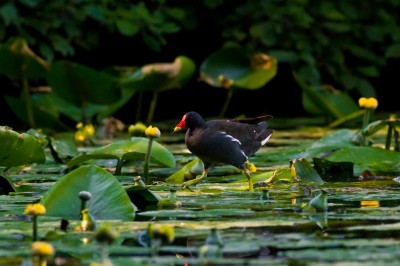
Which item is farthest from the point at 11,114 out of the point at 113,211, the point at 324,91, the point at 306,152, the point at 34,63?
the point at 113,211

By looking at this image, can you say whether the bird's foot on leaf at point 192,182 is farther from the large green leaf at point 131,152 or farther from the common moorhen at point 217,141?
the large green leaf at point 131,152

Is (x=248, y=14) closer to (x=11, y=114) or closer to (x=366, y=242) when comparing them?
(x=11, y=114)

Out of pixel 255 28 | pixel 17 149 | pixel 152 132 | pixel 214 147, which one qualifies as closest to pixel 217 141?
pixel 214 147

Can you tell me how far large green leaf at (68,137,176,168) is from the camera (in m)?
4.88

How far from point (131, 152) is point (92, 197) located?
1220 millimetres

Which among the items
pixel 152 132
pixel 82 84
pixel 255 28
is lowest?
pixel 152 132

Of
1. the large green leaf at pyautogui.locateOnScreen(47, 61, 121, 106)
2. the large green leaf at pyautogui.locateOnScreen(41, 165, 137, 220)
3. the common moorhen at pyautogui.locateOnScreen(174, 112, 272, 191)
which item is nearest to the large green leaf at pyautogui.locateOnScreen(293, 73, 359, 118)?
the large green leaf at pyautogui.locateOnScreen(47, 61, 121, 106)

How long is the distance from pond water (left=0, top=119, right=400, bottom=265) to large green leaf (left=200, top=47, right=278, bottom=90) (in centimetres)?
343

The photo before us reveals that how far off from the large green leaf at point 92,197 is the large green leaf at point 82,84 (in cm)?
365

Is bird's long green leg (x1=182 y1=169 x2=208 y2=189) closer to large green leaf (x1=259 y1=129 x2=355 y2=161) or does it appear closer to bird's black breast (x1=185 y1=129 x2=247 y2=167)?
bird's black breast (x1=185 y1=129 x2=247 y2=167)

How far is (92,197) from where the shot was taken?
3.67 m

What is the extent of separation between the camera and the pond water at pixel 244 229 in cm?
286

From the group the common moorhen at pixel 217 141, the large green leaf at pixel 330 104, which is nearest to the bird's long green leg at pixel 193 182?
the common moorhen at pixel 217 141

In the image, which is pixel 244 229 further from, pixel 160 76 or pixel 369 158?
pixel 160 76
